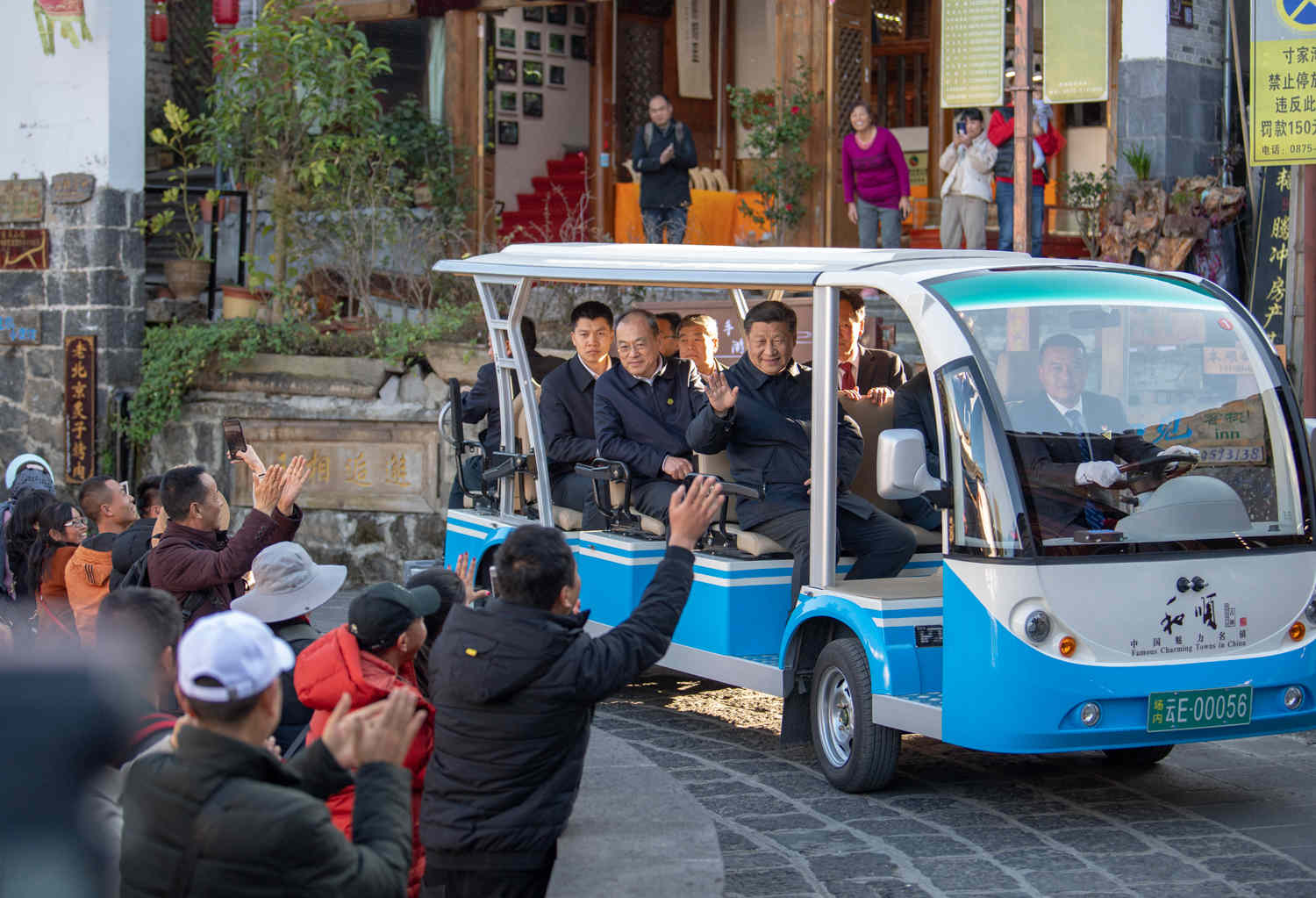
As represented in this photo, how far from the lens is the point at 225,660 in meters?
2.87

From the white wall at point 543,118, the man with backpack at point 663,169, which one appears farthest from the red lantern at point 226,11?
the man with backpack at point 663,169

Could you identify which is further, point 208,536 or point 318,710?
→ point 208,536

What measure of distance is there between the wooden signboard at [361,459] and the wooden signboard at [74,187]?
2416 millimetres

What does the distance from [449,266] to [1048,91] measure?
494cm

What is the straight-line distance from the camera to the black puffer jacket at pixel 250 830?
9.14ft

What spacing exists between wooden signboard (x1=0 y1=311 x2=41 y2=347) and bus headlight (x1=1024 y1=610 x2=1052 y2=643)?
33.4 feet

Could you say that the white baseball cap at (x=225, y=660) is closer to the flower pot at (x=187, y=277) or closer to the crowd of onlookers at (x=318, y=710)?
the crowd of onlookers at (x=318, y=710)

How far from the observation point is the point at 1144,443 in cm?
600

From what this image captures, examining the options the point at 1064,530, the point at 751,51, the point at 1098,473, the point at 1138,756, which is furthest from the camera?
the point at 751,51

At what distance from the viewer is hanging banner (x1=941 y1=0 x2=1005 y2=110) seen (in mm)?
11039

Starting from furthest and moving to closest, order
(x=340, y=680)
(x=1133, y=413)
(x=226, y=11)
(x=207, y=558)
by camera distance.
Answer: (x=226, y=11)
(x=1133, y=413)
(x=207, y=558)
(x=340, y=680)

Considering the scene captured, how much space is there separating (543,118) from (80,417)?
6.41 m

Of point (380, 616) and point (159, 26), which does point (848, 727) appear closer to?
point (380, 616)

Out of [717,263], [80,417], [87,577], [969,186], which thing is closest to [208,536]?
[87,577]
